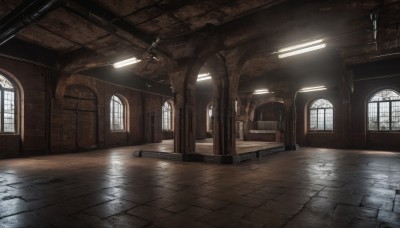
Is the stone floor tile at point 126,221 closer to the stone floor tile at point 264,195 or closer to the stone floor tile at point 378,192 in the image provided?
the stone floor tile at point 264,195

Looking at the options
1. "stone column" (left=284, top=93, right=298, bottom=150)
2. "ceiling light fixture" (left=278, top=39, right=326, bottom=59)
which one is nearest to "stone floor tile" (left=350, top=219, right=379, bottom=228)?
"ceiling light fixture" (left=278, top=39, right=326, bottom=59)

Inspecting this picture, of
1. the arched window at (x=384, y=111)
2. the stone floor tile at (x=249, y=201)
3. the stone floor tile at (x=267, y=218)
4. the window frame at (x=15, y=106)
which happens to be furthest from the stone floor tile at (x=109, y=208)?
the arched window at (x=384, y=111)

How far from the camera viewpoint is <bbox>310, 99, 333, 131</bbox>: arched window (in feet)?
52.7

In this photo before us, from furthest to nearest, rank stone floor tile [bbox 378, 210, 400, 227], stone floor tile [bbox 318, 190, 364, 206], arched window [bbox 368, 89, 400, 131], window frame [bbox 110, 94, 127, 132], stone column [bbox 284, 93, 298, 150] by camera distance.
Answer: window frame [bbox 110, 94, 127, 132] < arched window [bbox 368, 89, 400, 131] < stone column [bbox 284, 93, 298, 150] < stone floor tile [bbox 318, 190, 364, 206] < stone floor tile [bbox 378, 210, 400, 227]

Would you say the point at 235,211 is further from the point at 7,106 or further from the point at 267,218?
→ the point at 7,106

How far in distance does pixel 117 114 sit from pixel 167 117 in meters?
5.94

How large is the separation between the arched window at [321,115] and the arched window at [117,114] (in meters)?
13.0

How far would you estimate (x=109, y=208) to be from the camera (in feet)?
11.5

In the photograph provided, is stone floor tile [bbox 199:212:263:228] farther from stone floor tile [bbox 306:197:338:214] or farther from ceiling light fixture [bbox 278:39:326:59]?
ceiling light fixture [bbox 278:39:326:59]

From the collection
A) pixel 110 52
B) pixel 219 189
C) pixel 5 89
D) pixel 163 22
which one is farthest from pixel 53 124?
pixel 219 189

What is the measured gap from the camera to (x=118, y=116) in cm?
1521

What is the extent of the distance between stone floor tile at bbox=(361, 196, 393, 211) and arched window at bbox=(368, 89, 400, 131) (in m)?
12.8

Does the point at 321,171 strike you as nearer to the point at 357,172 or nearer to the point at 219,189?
the point at 357,172

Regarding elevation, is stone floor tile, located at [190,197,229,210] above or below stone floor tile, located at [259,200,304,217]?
below
